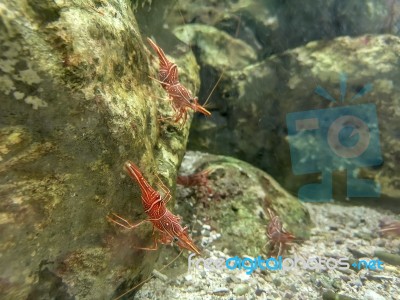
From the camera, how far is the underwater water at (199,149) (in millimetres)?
1872

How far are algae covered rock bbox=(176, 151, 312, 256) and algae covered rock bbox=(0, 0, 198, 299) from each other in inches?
54.0

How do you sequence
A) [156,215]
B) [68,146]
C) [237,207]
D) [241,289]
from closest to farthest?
[68,146] < [156,215] < [241,289] < [237,207]

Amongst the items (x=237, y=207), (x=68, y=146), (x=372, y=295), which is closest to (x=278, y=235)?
(x=237, y=207)

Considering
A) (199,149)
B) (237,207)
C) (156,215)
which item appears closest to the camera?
(156,215)

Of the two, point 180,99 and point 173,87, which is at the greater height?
point 173,87

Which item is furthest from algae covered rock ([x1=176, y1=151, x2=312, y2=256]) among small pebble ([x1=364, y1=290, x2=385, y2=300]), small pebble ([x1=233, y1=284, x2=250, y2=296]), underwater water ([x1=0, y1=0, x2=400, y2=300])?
small pebble ([x1=364, y1=290, x2=385, y2=300])

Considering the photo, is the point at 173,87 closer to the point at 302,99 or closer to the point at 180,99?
the point at 180,99

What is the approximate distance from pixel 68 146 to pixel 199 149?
3417mm

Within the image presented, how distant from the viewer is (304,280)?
3.39 meters

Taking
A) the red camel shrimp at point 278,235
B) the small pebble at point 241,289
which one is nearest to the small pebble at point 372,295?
the red camel shrimp at point 278,235

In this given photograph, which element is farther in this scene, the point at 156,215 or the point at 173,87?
the point at 173,87

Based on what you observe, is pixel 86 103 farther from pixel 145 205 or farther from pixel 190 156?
pixel 190 156

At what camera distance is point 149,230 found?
268cm

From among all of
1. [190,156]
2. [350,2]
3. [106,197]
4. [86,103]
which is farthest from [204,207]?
[350,2]
